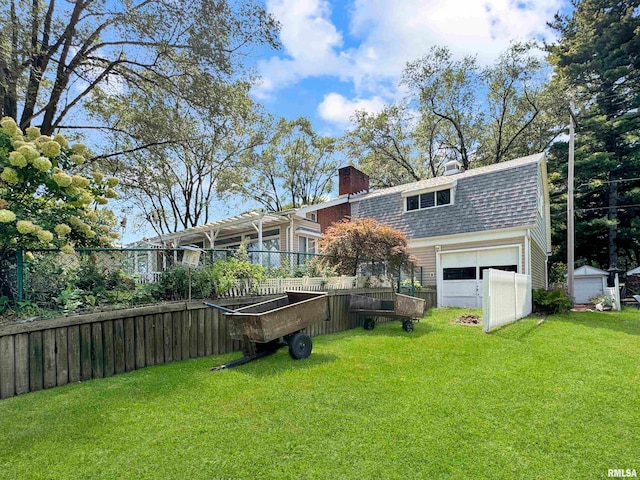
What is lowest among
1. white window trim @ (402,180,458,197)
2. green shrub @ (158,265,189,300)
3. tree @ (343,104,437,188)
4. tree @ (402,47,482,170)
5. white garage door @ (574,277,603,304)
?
white garage door @ (574,277,603,304)

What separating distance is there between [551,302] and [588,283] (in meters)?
9.40

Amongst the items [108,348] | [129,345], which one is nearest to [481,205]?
[129,345]

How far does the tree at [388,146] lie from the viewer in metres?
26.2

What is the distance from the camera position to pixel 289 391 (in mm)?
4406

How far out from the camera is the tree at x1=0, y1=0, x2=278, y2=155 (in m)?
8.49

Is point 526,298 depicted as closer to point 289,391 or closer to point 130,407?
point 289,391

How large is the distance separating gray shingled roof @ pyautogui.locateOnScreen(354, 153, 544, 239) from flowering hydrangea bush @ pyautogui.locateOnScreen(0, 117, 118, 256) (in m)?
12.5

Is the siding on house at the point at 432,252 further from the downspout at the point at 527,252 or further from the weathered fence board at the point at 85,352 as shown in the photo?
the weathered fence board at the point at 85,352

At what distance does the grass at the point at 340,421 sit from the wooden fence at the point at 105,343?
0.28m

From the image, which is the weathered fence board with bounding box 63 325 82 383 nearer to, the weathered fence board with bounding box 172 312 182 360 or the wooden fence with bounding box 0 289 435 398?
the wooden fence with bounding box 0 289 435 398

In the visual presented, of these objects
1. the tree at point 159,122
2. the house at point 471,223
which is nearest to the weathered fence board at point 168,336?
the tree at point 159,122

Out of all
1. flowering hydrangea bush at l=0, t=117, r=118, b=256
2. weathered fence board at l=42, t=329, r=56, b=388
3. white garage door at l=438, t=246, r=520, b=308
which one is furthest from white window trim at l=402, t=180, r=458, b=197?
weathered fence board at l=42, t=329, r=56, b=388

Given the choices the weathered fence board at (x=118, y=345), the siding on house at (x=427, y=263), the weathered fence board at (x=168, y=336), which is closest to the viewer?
the weathered fence board at (x=118, y=345)

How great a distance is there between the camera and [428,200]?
1572 centimetres
